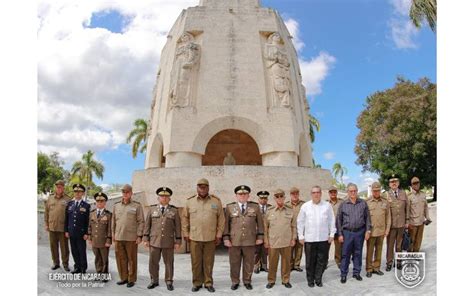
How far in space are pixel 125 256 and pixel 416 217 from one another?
583 centimetres

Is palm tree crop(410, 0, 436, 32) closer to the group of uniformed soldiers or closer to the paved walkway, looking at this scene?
the paved walkway

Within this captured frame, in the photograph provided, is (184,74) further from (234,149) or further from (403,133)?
(403,133)

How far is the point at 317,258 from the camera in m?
7.97

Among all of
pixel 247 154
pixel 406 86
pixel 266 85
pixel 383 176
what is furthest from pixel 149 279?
pixel 406 86

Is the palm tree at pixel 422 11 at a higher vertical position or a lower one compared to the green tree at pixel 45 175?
higher

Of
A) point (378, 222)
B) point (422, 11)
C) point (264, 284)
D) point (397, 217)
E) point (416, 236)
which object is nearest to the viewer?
point (264, 284)

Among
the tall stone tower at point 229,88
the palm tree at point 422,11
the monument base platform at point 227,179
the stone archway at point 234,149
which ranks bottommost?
the monument base platform at point 227,179

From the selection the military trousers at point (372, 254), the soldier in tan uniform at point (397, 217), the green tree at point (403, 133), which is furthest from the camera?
the green tree at point (403, 133)

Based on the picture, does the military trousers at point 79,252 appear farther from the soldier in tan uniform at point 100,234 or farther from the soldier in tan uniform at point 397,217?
the soldier in tan uniform at point 397,217

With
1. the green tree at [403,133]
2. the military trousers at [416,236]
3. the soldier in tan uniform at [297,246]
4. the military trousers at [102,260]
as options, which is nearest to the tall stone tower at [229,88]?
the military trousers at [416,236]

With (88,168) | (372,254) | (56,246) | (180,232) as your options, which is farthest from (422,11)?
(88,168)

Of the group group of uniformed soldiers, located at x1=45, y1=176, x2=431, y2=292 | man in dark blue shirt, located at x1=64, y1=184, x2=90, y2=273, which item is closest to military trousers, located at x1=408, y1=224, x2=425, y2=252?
group of uniformed soldiers, located at x1=45, y1=176, x2=431, y2=292

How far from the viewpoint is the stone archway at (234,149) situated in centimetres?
2034

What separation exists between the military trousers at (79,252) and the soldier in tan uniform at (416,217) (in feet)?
20.9
